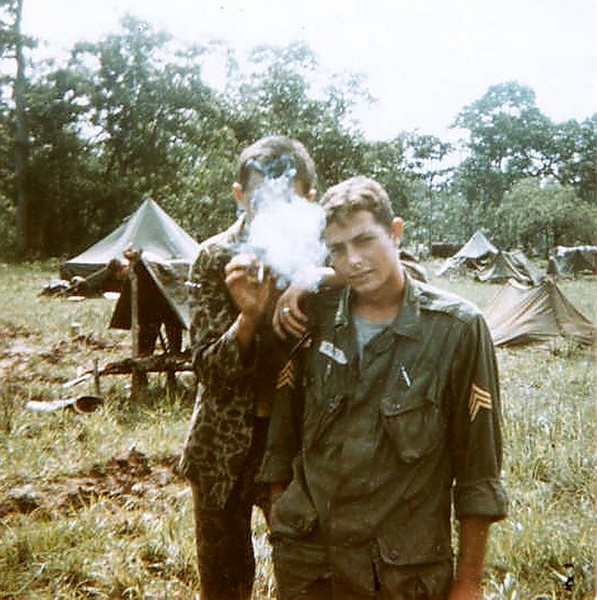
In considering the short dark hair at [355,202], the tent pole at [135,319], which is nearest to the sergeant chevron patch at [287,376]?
the short dark hair at [355,202]

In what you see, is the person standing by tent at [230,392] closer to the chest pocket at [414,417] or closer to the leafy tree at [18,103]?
the chest pocket at [414,417]

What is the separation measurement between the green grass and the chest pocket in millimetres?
854

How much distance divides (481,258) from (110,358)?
2.01 meters

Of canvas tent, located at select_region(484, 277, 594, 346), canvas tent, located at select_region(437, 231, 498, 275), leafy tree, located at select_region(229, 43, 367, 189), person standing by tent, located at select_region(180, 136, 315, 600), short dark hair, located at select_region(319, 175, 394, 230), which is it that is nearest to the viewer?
short dark hair, located at select_region(319, 175, 394, 230)

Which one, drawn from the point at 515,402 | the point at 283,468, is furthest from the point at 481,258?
the point at 283,468

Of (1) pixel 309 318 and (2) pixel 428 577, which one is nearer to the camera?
(2) pixel 428 577

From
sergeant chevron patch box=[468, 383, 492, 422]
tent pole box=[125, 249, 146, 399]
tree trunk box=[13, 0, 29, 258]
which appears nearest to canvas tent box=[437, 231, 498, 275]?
sergeant chevron patch box=[468, 383, 492, 422]

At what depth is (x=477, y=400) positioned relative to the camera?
1245 mm

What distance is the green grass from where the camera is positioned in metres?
1.90

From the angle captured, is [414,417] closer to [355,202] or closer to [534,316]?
[355,202]

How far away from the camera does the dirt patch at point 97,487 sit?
2109mm

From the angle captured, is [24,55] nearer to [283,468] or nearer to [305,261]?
[305,261]

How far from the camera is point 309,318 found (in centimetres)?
142

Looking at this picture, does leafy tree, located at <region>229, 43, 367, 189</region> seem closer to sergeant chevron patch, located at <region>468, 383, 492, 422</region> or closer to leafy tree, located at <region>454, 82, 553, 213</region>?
leafy tree, located at <region>454, 82, 553, 213</region>
